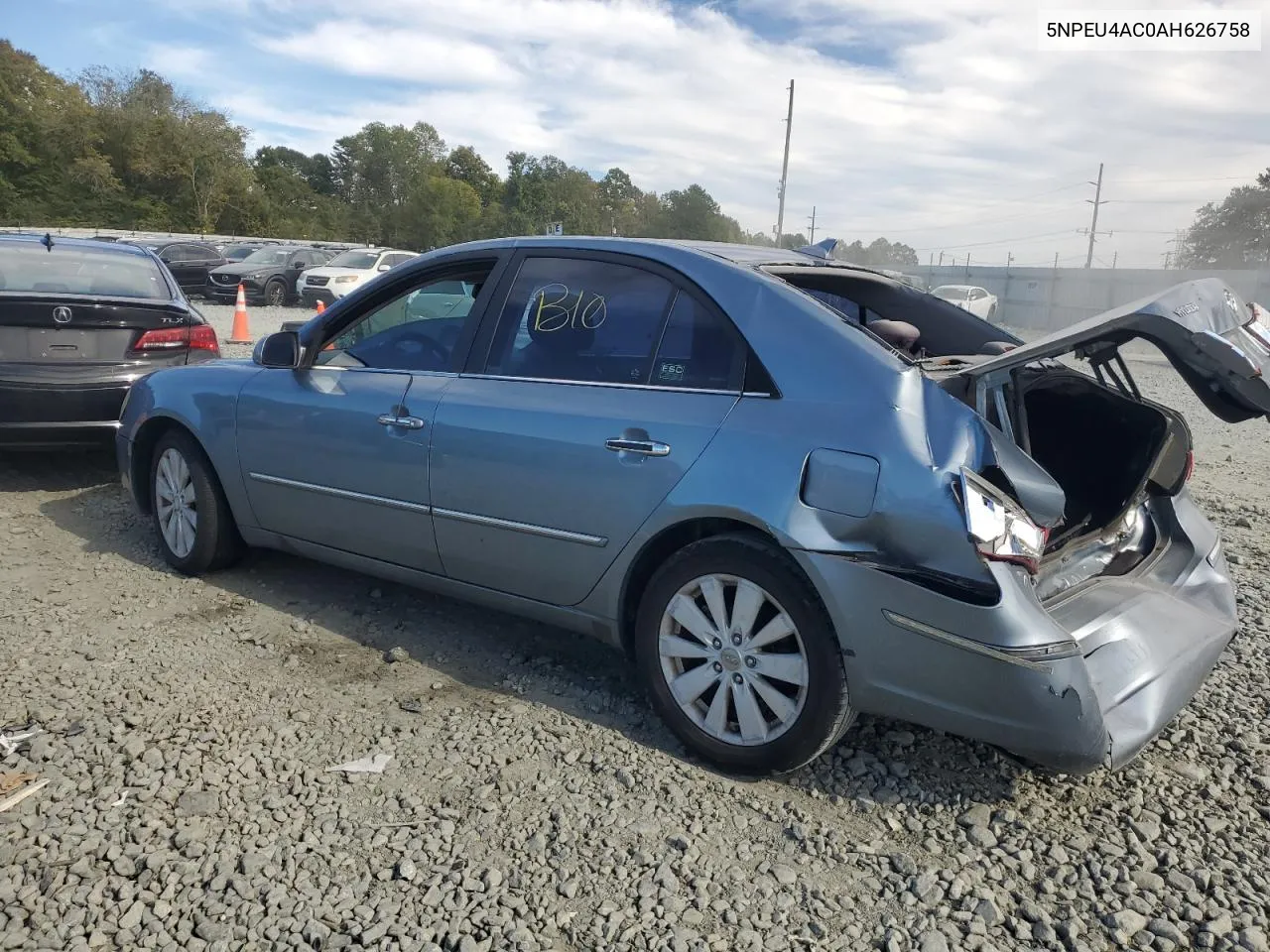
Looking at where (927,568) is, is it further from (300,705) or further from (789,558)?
(300,705)

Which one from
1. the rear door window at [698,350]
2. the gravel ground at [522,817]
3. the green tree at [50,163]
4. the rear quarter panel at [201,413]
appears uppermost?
the green tree at [50,163]

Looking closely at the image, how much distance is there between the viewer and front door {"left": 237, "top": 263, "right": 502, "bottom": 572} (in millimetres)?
3742

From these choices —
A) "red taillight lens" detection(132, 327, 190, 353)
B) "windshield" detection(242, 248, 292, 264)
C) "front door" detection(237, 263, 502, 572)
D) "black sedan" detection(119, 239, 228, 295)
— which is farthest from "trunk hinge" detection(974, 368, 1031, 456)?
"black sedan" detection(119, 239, 228, 295)

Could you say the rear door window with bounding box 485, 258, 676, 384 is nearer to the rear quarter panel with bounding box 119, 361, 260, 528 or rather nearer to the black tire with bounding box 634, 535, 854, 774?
the black tire with bounding box 634, 535, 854, 774

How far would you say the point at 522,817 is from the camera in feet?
8.92

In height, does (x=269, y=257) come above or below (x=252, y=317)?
above

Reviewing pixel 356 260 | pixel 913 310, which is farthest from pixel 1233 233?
pixel 913 310

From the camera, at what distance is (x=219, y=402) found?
4.46 meters

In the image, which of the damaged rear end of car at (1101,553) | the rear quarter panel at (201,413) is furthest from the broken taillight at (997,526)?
the rear quarter panel at (201,413)

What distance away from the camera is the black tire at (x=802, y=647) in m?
2.76

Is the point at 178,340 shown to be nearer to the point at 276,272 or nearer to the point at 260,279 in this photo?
the point at 260,279

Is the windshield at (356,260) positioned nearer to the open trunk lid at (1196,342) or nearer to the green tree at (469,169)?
the open trunk lid at (1196,342)

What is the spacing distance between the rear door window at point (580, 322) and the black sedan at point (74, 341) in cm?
351

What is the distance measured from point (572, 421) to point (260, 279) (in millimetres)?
21603
